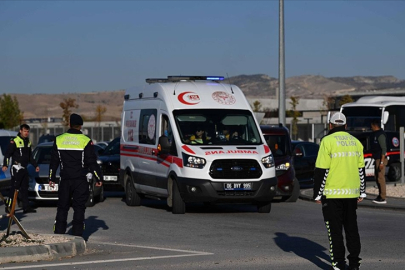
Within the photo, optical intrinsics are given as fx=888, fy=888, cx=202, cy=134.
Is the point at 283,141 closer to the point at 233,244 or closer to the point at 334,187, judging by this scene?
the point at 233,244

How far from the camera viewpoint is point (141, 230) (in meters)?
15.6

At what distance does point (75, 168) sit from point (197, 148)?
5.54m

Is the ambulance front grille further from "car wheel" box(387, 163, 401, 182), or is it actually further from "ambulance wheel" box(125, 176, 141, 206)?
"car wheel" box(387, 163, 401, 182)

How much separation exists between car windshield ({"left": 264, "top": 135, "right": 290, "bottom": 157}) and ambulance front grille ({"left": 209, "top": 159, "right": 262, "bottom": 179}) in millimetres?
4126

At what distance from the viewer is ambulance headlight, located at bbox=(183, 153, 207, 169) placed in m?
17.9

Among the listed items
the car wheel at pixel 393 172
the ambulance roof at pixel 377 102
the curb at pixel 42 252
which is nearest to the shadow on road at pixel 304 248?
the curb at pixel 42 252

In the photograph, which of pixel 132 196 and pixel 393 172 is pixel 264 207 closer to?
pixel 132 196

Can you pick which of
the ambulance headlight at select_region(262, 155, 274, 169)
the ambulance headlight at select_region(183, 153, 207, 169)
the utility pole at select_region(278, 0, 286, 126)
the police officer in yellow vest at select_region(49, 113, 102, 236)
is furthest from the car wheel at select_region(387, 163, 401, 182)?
the police officer in yellow vest at select_region(49, 113, 102, 236)

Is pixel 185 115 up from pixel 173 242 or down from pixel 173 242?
up

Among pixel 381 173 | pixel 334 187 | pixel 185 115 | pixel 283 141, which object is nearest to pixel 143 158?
pixel 185 115

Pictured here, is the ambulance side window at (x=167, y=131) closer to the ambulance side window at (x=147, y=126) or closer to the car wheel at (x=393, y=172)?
the ambulance side window at (x=147, y=126)

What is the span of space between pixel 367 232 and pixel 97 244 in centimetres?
462

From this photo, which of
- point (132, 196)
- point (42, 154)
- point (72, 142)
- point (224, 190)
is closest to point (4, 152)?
point (42, 154)

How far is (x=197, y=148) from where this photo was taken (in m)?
18.2
